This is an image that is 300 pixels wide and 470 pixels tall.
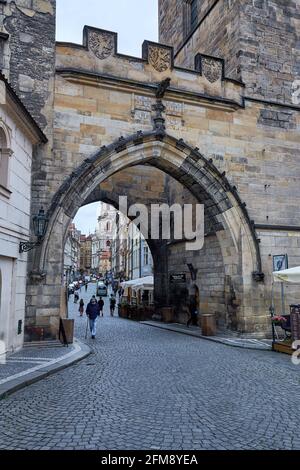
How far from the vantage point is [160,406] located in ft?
17.6

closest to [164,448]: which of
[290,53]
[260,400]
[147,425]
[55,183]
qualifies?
[147,425]

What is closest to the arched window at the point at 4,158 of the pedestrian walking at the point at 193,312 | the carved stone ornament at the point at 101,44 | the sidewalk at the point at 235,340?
the carved stone ornament at the point at 101,44

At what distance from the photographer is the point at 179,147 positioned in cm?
1295

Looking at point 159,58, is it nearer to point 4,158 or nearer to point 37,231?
point 4,158

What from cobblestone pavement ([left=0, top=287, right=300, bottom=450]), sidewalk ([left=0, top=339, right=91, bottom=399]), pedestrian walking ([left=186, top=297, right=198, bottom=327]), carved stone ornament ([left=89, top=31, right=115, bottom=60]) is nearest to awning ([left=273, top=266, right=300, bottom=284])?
cobblestone pavement ([left=0, top=287, right=300, bottom=450])

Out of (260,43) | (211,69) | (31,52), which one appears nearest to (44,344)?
(31,52)

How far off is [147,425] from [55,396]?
1895 millimetres

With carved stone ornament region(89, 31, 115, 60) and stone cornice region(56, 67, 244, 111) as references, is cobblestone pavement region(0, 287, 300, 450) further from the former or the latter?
carved stone ornament region(89, 31, 115, 60)

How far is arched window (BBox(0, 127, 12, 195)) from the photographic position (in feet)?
28.4

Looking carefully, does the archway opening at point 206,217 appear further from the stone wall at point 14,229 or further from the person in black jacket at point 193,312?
the stone wall at point 14,229

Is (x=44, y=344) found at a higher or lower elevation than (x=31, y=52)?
lower

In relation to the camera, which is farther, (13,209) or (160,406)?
(13,209)

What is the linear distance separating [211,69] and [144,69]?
8.36 feet
